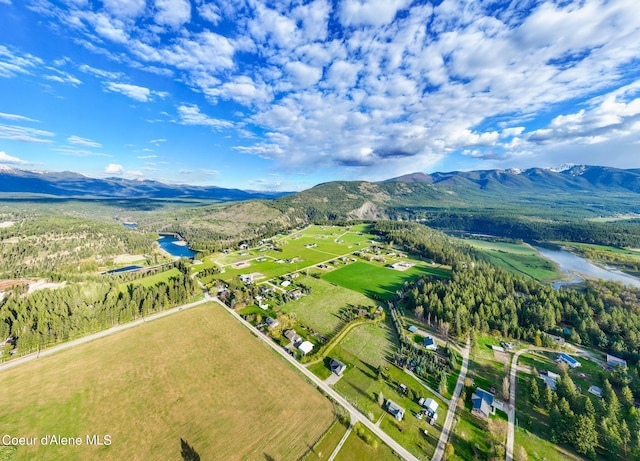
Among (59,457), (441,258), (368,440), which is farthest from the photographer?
(441,258)

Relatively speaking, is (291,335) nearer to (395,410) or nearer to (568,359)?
(395,410)

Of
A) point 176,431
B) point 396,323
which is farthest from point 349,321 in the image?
point 176,431

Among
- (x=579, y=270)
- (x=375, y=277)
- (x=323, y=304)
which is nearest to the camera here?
(x=323, y=304)

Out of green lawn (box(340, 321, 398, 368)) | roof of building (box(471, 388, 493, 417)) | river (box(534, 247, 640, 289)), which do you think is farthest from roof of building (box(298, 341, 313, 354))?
river (box(534, 247, 640, 289))

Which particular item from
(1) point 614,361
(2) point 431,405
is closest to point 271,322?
(2) point 431,405

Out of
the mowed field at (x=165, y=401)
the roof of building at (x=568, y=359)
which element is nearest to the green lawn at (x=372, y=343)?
the mowed field at (x=165, y=401)

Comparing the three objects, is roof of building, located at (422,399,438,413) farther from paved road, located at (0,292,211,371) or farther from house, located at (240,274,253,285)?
house, located at (240,274,253,285)

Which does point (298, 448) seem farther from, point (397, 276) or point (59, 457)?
point (397, 276)
